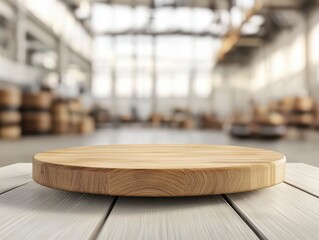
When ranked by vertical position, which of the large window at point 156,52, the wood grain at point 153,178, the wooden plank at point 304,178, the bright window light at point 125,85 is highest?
the large window at point 156,52

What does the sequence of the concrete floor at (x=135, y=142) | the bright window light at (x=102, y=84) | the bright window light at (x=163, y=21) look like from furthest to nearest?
the bright window light at (x=102, y=84), the bright window light at (x=163, y=21), the concrete floor at (x=135, y=142)

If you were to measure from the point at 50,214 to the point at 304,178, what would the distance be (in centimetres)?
93

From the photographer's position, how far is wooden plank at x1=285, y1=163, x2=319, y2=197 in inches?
41.0

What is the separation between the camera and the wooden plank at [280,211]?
0.61m

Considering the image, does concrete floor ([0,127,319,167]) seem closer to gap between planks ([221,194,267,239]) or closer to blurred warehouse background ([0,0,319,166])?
blurred warehouse background ([0,0,319,166])

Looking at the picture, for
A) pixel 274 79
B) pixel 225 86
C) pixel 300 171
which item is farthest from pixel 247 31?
pixel 300 171

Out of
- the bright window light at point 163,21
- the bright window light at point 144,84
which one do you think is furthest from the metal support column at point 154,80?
the bright window light at point 163,21

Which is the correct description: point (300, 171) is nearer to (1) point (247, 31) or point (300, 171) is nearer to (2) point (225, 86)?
(1) point (247, 31)

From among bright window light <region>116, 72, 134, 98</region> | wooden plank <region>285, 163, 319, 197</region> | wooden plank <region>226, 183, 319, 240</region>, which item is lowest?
wooden plank <region>285, 163, 319, 197</region>

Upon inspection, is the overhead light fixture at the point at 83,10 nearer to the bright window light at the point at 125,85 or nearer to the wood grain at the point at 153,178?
the bright window light at the point at 125,85

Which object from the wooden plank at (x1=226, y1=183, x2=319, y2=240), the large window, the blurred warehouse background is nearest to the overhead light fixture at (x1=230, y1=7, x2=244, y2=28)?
the blurred warehouse background

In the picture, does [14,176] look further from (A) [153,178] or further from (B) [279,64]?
Result: (B) [279,64]

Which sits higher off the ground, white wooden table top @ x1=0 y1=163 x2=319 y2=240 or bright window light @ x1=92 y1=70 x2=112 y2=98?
bright window light @ x1=92 y1=70 x2=112 y2=98

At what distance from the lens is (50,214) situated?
0.73 m
